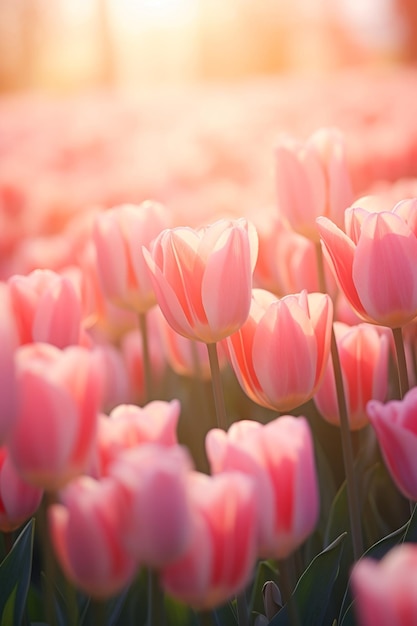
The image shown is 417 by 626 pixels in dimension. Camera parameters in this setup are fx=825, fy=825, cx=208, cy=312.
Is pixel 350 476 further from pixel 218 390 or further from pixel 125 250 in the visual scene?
pixel 125 250

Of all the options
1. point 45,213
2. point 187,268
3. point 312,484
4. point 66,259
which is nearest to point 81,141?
point 45,213

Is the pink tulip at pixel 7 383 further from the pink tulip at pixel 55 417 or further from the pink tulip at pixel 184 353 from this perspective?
the pink tulip at pixel 184 353

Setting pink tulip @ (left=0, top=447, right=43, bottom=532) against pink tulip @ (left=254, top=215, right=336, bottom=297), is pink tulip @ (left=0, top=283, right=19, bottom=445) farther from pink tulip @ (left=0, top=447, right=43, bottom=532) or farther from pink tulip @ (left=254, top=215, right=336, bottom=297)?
pink tulip @ (left=254, top=215, right=336, bottom=297)

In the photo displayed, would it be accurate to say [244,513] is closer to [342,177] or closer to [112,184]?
[342,177]

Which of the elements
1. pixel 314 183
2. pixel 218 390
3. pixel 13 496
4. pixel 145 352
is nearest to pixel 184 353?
pixel 145 352

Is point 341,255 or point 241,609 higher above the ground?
point 341,255
